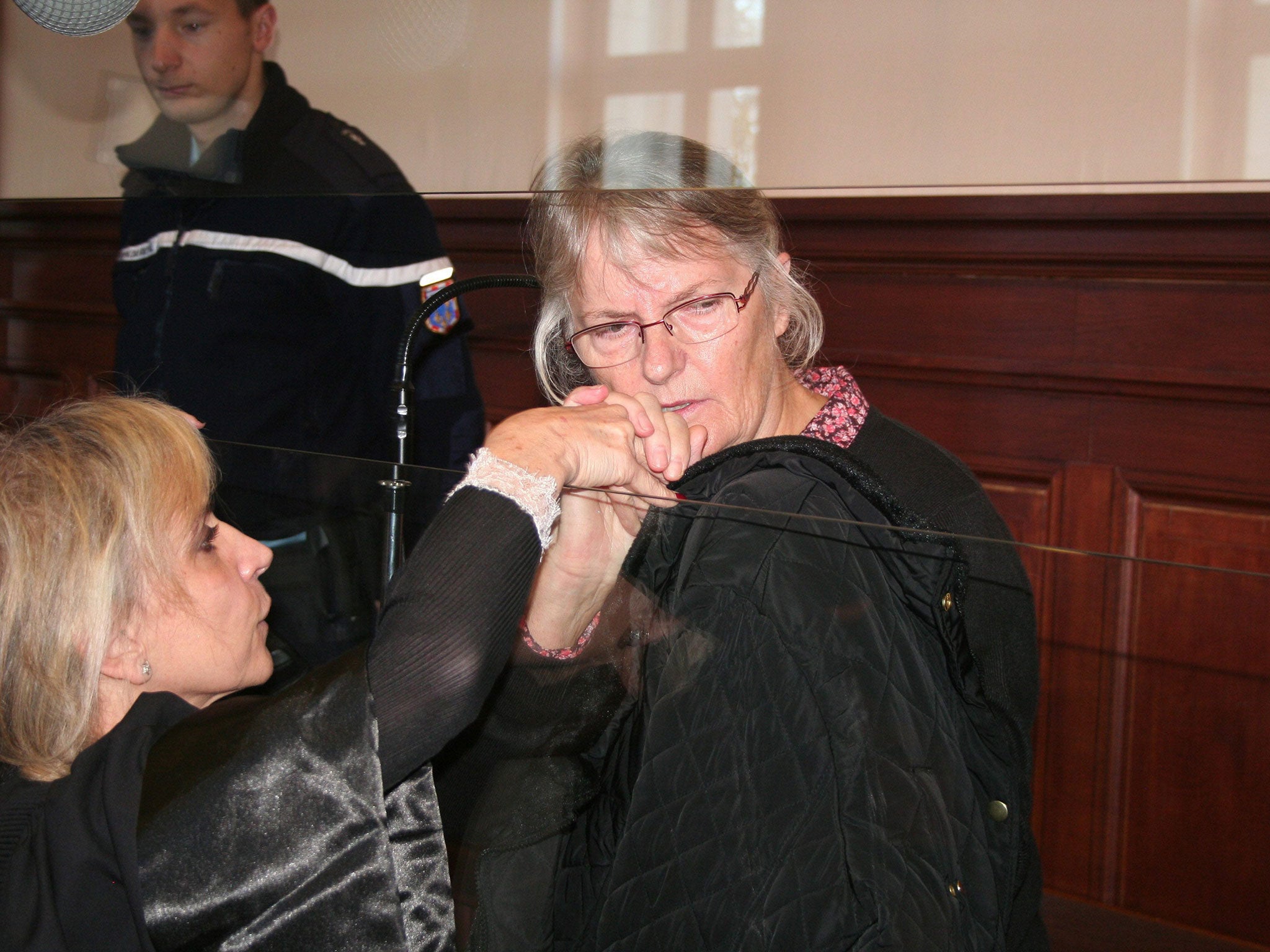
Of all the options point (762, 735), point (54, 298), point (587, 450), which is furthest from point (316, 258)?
point (54, 298)

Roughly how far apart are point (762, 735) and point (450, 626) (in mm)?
220

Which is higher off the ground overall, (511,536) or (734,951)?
(511,536)

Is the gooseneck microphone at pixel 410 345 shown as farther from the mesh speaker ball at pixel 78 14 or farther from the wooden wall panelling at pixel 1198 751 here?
the wooden wall panelling at pixel 1198 751

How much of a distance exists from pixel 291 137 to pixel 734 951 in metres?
1.11

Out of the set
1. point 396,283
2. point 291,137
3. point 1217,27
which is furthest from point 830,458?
point 396,283

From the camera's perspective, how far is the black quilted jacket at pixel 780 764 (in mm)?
657

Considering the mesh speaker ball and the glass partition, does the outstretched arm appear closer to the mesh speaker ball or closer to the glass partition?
the glass partition

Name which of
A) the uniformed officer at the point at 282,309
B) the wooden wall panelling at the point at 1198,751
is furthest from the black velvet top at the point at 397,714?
the uniformed officer at the point at 282,309

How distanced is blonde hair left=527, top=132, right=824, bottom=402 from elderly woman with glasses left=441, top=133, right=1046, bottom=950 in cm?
31

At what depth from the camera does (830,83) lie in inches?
36.4

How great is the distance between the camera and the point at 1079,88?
0.82 metres

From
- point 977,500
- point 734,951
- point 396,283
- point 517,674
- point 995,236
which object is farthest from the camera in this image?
point 995,236

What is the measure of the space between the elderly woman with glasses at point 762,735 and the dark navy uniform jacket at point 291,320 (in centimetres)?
91

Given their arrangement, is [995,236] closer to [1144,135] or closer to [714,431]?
[714,431]
